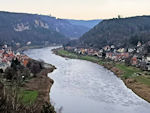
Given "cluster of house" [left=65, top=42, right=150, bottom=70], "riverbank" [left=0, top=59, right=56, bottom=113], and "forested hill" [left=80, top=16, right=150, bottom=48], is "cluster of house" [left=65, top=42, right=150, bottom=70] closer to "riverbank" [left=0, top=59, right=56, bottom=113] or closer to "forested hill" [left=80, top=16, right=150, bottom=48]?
"forested hill" [left=80, top=16, right=150, bottom=48]

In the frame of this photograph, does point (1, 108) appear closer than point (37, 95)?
Yes

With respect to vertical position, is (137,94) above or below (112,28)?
below

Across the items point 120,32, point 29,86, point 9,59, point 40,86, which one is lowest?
point 40,86

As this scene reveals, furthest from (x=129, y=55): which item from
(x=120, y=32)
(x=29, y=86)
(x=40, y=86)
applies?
(x=29, y=86)

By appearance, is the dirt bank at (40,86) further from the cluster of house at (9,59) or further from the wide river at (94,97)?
the cluster of house at (9,59)

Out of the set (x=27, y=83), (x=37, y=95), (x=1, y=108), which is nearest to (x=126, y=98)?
(x=37, y=95)

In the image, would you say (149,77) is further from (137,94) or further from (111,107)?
(111,107)

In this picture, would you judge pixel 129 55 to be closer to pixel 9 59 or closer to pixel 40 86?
pixel 9 59

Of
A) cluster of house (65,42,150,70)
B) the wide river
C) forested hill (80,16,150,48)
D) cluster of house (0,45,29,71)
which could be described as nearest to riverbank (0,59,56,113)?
the wide river
